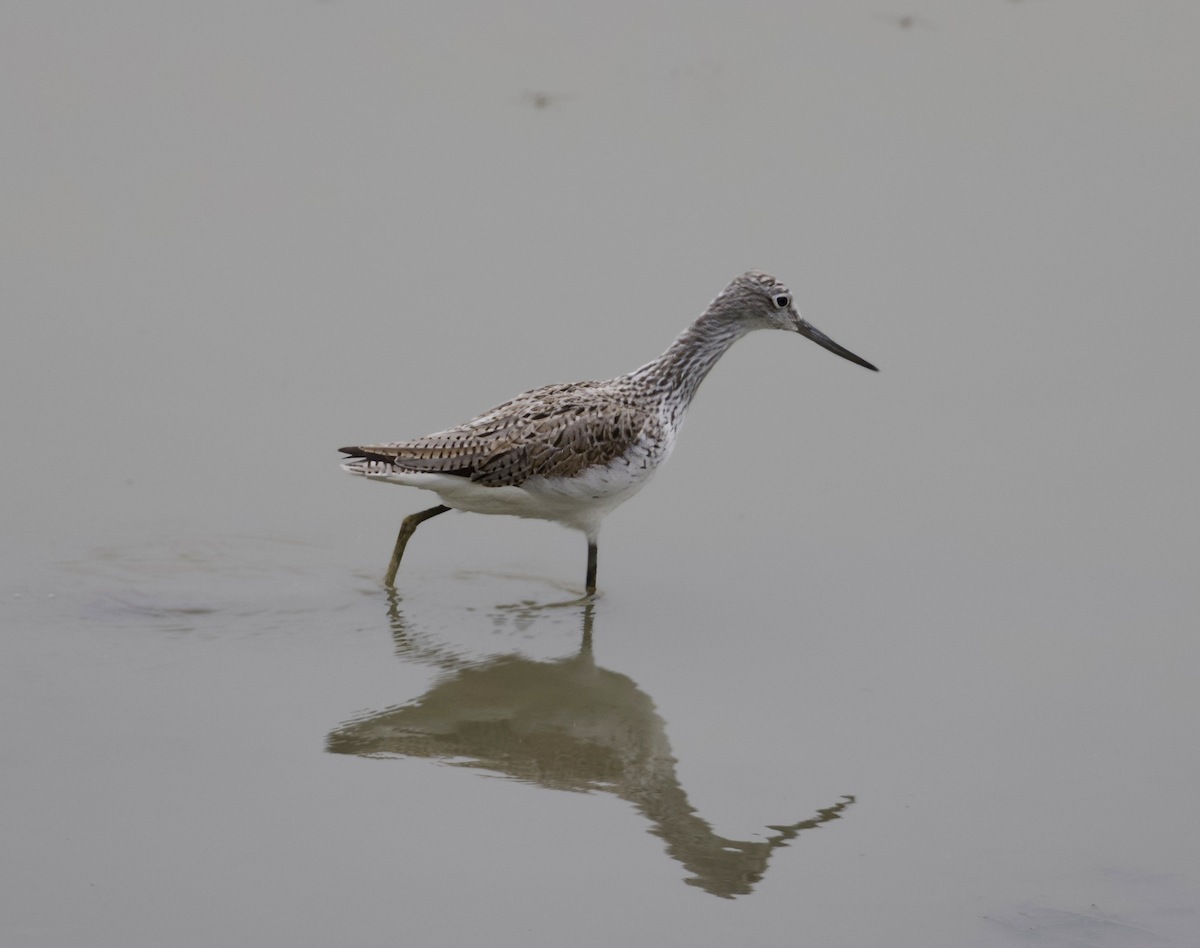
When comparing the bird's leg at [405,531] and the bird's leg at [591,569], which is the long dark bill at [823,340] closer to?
the bird's leg at [591,569]

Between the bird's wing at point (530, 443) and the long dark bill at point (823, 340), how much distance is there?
1331 millimetres

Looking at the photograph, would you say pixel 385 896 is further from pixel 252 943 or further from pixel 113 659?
pixel 113 659

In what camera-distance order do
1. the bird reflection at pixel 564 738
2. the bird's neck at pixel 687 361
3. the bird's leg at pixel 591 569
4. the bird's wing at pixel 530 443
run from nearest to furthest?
the bird reflection at pixel 564 738 < the bird's wing at pixel 530 443 < the bird's leg at pixel 591 569 < the bird's neck at pixel 687 361

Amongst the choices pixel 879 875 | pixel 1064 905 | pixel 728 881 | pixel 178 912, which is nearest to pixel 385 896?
pixel 178 912

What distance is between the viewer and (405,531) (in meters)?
8.69

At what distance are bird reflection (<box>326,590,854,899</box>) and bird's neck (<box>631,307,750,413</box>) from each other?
1.86 m

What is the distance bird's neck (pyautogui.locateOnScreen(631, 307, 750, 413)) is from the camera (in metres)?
8.81

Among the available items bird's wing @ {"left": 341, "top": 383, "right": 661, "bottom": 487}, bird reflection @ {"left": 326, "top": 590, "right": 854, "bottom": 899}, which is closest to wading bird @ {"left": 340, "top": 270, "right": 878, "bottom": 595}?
bird's wing @ {"left": 341, "top": 383, "right": 661, "bottom": 487}

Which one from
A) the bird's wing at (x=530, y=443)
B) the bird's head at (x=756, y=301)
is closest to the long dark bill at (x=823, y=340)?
the bird's head at (x=756, y=301)

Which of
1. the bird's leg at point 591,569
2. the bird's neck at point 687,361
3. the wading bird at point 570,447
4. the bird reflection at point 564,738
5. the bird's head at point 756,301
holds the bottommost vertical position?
the bird reflection at point 564,738

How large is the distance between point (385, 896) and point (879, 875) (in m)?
1.93

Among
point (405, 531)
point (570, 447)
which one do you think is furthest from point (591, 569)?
point (405, 531)

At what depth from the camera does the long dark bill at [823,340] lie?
9242mm

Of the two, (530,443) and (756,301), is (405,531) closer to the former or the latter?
(530,443)
